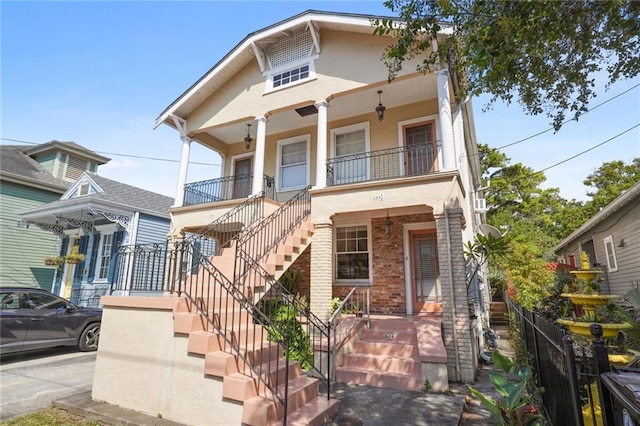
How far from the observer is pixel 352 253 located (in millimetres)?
10094

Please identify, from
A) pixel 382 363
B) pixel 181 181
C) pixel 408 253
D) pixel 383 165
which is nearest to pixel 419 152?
pixel 383 165

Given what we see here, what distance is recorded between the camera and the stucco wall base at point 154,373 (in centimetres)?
395

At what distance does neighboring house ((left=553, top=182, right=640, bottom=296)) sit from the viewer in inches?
376

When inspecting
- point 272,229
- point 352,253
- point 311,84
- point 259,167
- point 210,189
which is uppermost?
point 311,84

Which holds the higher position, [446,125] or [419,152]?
[419,152]

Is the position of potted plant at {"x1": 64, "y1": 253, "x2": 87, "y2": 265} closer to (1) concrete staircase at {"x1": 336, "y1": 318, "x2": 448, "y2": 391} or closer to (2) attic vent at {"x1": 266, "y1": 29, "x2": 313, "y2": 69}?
(2) attic vent at {"x1": 266, "y1": 29, "x2": 313, "y2": 69}

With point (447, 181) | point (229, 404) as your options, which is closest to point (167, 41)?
point (447, 181)

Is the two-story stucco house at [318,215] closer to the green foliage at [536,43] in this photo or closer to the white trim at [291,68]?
the white trim at [291,68]

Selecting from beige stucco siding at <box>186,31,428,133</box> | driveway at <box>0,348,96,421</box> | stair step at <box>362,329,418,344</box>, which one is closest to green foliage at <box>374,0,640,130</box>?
beige stucco siding at <box>186,31,428,133</box>

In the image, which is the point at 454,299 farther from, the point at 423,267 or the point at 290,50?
the point at 290,50

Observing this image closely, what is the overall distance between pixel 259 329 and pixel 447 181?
16.0 ft

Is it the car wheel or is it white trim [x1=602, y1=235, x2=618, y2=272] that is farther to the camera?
white trim [x1=602, y1=235, x2=618, y2=272]

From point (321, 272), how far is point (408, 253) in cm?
293

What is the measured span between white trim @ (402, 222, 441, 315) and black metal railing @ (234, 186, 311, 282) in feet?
9.63
